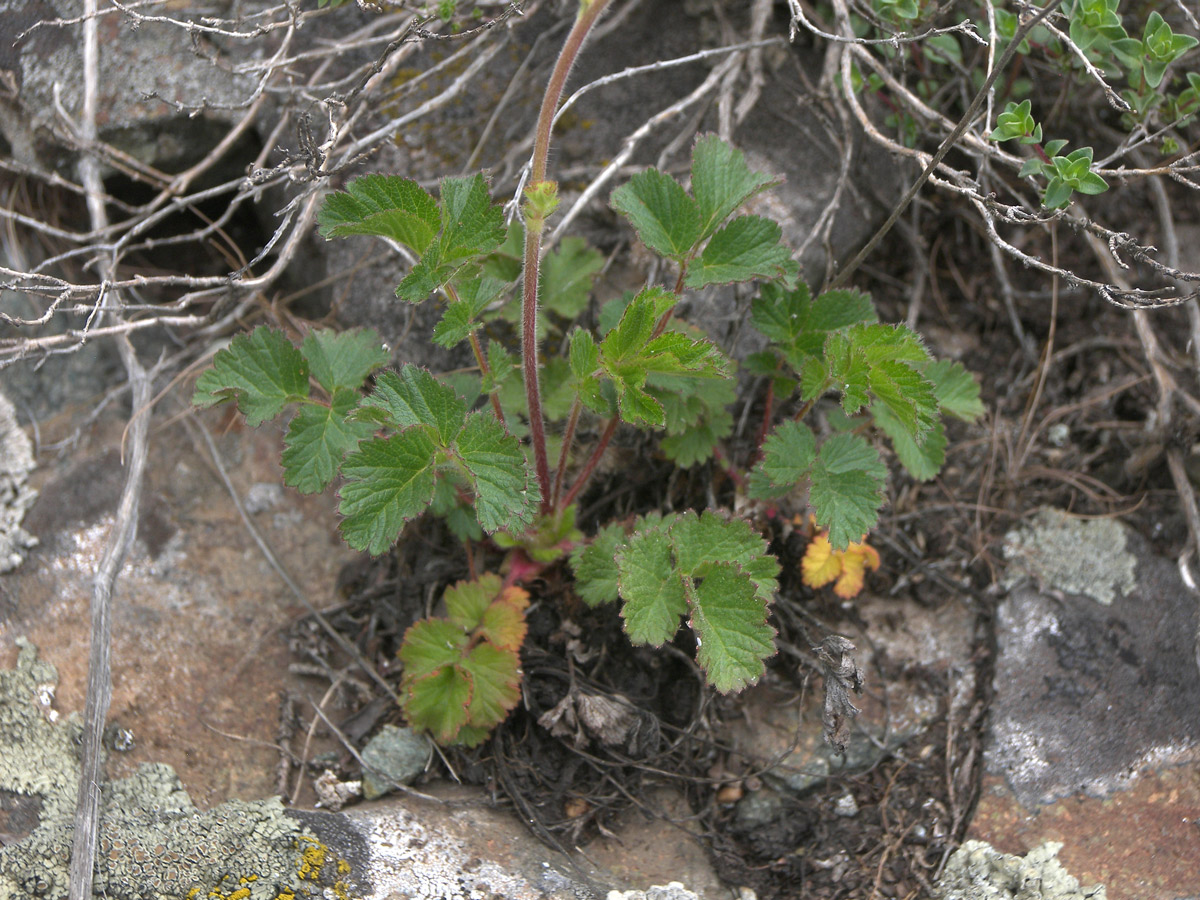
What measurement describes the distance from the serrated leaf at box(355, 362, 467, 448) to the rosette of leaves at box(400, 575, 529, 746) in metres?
0.46

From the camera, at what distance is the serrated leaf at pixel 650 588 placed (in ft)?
5.99

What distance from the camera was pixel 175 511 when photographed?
2439 mm

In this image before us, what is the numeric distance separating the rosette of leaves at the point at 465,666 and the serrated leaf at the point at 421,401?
462 millimetres

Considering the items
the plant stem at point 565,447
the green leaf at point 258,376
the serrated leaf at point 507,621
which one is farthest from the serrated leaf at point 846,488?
the green leaf at point 258,376

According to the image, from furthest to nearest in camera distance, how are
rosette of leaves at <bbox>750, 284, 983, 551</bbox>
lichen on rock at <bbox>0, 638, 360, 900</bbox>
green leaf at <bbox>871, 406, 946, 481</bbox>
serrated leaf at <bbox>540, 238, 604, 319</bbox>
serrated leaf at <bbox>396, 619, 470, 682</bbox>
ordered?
serrated leaf at <bbox>540, 238, 604, 319</bbox> → green leaf at <bbox>871, 406, 946, 481</bbox> → serrated leaf at <bbox>396, 619, 470, 682</bbox> → rosette of leaves at <bbox>750, 284, 983, 551</bbox> → lichen on rock at <bbox>0, 638, 360, 900</bbox>

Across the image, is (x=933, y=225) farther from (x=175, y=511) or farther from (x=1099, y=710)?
(x=175, y=511)

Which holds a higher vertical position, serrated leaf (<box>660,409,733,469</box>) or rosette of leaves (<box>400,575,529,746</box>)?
serrated leaf (<box>660,409,733,469</box>)

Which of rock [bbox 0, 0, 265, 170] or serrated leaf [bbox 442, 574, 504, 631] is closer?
serrated leaf [bbox 442, 574, 504, 631]

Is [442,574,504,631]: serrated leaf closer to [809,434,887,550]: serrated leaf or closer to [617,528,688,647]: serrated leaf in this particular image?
[617,528,688,647]: serrated leaf

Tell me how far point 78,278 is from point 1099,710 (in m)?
3.15

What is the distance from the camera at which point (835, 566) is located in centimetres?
218

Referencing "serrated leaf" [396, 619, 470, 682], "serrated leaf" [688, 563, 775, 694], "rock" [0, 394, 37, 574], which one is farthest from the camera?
"rock" [0, 394, 37, 574]

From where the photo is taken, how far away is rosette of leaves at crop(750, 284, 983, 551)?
1902mm

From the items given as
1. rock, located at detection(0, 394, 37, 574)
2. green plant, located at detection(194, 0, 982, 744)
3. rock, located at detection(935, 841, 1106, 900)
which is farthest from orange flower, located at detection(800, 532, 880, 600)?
rock, located at detection(0, 394, 37, 574)
